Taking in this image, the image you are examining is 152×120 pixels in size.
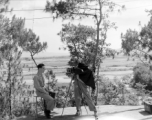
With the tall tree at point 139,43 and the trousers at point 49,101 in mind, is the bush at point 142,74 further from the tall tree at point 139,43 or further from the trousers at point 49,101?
the trousers at point 49,101

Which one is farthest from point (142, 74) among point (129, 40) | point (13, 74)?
point (13, 74)

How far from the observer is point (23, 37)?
8.81m

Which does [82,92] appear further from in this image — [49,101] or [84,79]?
[49,101]

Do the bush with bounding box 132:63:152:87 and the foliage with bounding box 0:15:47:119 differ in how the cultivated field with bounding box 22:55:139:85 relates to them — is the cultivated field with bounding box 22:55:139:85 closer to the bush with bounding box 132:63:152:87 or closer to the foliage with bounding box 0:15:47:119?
the foliage with bounding box 0:15:47:119

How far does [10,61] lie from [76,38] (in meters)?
3.62

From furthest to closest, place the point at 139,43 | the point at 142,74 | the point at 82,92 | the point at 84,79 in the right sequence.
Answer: the point at 142,74, the point at 139,43, the point at 82,92, the point at 84,79

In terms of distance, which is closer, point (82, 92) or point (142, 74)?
point (82, 92)

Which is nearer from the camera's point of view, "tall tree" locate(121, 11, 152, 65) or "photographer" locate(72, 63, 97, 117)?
"photographer" locate(72, 63, 97, 117)

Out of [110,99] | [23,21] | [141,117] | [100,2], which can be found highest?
[100,2]

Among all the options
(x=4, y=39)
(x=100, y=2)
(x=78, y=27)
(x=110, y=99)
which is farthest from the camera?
(x=110, y=99)

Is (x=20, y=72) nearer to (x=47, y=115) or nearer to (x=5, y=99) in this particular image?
(x=5, y=99)

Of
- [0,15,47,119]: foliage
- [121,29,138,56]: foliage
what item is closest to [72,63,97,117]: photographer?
[0,15,47,119]: foliage

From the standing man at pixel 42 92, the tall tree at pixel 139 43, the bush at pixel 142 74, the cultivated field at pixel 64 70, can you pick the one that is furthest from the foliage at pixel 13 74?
the bush at pixel 142 74

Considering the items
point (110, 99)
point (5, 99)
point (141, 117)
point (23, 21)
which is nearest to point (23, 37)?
point (23, 21)
